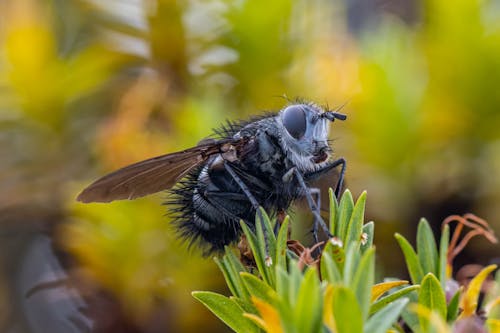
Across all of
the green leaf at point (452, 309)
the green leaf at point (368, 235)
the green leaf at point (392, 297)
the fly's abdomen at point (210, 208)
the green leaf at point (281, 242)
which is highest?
the fly's abdomen at point (210, 208)

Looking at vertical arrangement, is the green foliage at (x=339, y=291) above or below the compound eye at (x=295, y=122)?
A: below

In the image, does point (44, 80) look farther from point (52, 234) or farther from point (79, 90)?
point (52, 234)

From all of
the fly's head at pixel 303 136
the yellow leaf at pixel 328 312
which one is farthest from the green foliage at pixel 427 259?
the fly's head at pixel 303 136

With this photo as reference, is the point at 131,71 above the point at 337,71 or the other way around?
above

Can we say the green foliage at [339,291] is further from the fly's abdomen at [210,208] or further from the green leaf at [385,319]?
the fly's abdomen at [210,208]

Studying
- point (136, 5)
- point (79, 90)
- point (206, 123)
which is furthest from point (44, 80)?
point (206, 123)

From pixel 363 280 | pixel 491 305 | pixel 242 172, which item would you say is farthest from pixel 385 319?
pixel 242 172

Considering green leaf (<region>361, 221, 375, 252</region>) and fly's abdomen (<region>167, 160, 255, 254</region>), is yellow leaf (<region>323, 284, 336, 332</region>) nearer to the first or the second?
green leaf (<region>361, 221, 375, 252</region>)
